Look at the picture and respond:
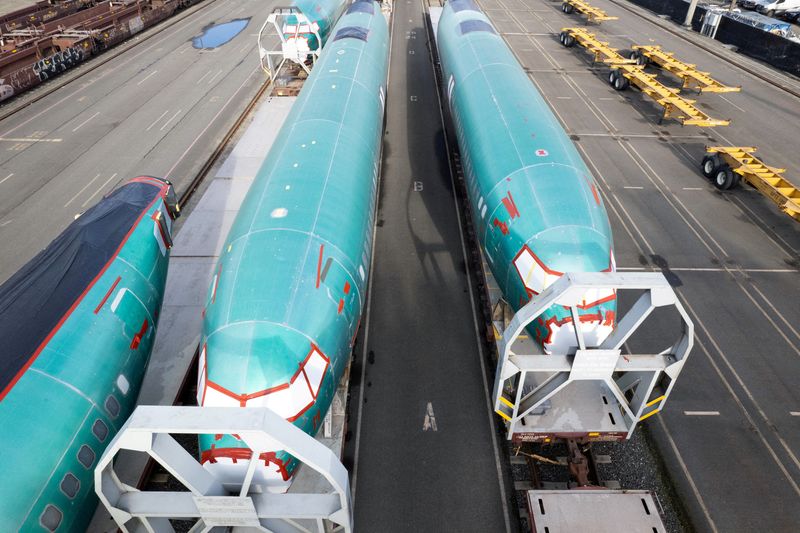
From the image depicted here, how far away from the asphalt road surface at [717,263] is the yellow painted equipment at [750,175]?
104 centimetres

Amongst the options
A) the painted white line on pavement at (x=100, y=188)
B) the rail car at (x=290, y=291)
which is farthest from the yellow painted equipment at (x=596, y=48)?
the painted white line on pavement at (x=100, y=188)

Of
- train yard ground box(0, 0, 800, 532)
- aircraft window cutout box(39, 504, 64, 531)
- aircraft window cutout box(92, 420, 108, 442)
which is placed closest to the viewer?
aircraft window cutout box(39, 504, 64, 531)

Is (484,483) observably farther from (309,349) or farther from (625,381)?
(309,349)

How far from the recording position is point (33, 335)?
11992mm

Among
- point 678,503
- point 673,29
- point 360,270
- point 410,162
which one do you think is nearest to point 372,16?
point 410,162

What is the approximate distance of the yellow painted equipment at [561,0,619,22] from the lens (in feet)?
190

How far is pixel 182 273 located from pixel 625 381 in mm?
19390

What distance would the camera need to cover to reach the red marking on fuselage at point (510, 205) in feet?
50.8

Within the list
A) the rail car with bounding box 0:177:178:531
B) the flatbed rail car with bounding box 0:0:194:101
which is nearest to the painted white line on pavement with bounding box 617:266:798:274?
the rail car with bounding box 0:177:178:531

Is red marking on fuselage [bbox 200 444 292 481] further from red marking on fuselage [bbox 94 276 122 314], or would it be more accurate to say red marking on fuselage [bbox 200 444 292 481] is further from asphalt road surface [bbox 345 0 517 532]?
red marking on fuselage [bbox 94 276 122 314]

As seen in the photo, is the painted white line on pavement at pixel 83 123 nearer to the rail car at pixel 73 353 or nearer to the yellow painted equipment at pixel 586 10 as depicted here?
the rail car at pixel 73 353

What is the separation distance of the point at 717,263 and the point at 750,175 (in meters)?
7.61

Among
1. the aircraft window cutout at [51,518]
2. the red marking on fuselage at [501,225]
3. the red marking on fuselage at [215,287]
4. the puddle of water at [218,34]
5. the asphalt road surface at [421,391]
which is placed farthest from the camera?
the puddle of water at [218,34]

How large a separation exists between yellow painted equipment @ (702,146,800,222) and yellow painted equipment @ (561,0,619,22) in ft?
117
